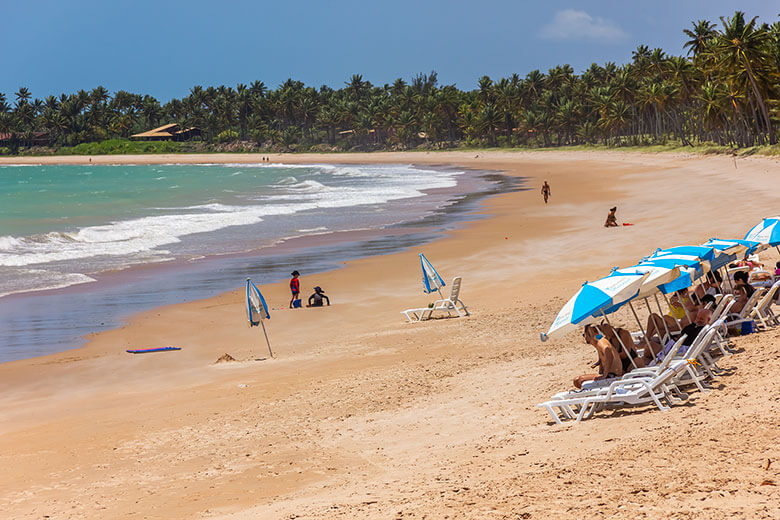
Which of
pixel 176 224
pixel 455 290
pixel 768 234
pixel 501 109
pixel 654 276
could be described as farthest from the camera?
pixel 501 109

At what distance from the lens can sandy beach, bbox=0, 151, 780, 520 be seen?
6184 millimetres

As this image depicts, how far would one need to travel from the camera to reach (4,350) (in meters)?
14.6

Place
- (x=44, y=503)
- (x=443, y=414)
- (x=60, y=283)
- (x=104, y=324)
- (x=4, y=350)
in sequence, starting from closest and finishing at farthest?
(x=44, y=503), (x=443, y=414), (x=4, y=350), (x=104, y=324), (x=60, y=283)

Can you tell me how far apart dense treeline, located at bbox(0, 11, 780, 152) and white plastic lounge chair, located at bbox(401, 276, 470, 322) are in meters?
47.2

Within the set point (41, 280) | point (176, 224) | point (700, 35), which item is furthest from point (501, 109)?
point (41, 280)

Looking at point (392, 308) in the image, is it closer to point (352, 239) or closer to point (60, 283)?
point (60, 283)

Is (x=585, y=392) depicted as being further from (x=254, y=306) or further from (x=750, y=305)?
(x=254, y=306)

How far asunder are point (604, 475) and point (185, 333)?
424 inches

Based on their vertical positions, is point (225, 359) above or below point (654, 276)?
below

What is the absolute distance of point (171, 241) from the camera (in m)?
30.0

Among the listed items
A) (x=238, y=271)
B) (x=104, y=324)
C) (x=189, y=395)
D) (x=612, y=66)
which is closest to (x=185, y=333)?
(x=104, y=324)

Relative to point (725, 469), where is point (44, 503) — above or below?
below

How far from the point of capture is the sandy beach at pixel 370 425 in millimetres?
6184

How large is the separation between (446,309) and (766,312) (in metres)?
6.05
